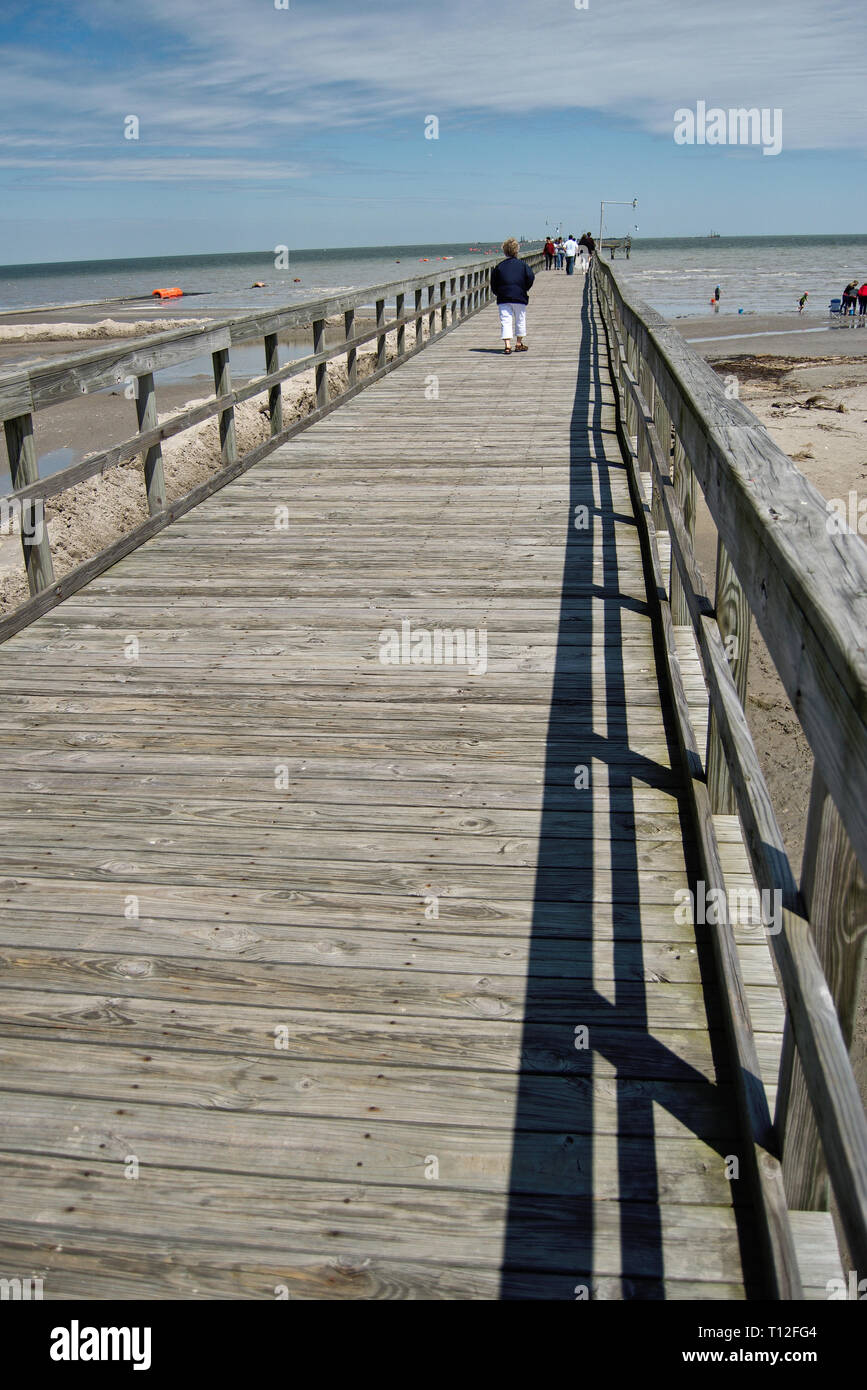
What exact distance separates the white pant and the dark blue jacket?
243mm

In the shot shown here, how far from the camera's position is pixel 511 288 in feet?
52.5

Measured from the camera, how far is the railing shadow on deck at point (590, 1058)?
2.19 meters

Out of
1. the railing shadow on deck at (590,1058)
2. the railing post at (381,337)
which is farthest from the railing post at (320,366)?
the railing shadow on deck at (590,1058)

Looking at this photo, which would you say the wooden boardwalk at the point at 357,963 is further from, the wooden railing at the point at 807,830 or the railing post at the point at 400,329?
the railing post at the point at 400,329

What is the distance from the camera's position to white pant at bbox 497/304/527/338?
16.7 metres

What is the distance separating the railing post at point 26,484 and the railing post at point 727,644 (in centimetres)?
344

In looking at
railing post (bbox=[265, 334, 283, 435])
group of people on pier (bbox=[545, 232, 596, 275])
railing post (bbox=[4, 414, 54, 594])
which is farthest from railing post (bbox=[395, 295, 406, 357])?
group of people on pier (bbox=[545, 232, 596, 275])

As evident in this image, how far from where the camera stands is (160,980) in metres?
3.02

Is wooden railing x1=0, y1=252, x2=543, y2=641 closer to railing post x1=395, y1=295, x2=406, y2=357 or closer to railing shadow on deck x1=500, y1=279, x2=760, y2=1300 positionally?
railing shadow on deck x1=500, y1=279, x2=760, y2=1300

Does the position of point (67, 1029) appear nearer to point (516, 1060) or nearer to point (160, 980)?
point (160, 980)
